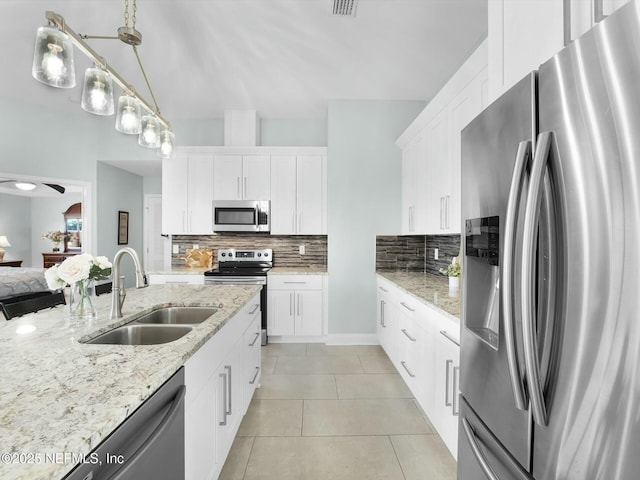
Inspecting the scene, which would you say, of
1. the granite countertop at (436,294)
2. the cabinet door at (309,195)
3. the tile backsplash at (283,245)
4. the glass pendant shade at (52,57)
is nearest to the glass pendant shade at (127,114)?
the glass pendant shade at (52,57)

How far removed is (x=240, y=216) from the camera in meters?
4.18

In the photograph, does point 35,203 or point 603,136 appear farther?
point 35,203

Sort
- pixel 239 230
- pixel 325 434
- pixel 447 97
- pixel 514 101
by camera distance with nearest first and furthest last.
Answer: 1. pixel 514 101
2. pixel 325 434
3. pixel 447 97
4. pixel 239 230

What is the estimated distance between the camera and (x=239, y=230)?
4.18 meters

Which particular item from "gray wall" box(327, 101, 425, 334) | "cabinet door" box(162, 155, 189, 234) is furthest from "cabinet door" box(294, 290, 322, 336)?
"cabinet door" box(162, 155, 189, 234)

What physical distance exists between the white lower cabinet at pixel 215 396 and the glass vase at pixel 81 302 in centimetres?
60

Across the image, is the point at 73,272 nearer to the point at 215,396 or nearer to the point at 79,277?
the point at 79,277

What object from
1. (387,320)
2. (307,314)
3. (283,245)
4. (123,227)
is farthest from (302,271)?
(123,227)

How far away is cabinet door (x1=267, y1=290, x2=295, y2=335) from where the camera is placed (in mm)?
3938

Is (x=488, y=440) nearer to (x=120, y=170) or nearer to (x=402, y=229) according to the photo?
(x=402, y=229)

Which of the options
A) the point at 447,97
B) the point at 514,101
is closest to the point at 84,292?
the point at 514,101

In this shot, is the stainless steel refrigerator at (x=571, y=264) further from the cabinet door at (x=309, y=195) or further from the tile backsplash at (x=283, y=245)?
the tile backsplash at (x=283, y=245)

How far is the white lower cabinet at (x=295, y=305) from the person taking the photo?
394 centimetres

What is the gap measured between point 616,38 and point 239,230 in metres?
3.92
